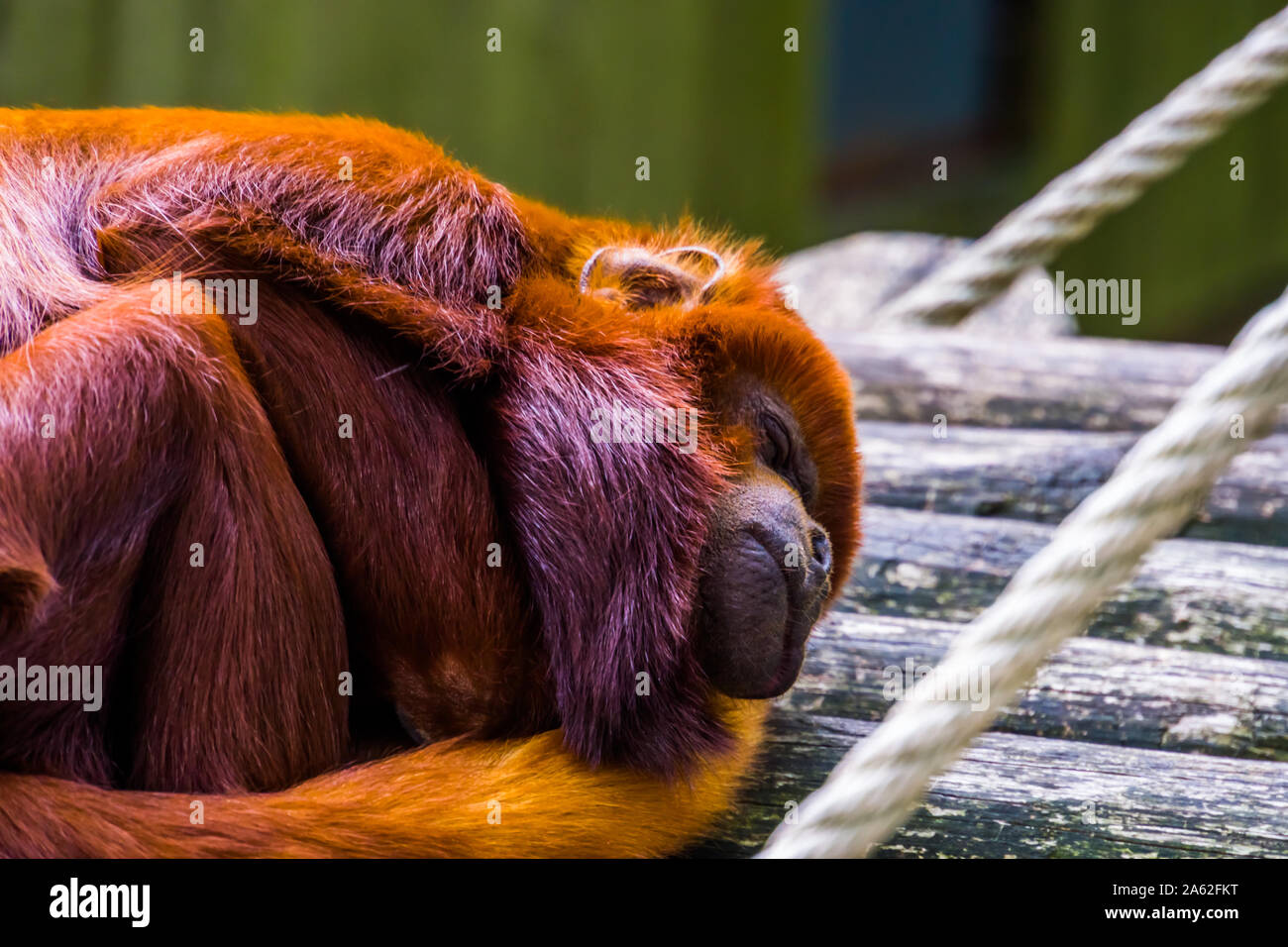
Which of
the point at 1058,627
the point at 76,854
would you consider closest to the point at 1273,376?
the point at 1058,627

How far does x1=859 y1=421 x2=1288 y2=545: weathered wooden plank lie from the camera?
3303mm

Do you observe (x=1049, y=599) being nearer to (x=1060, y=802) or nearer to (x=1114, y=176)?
(x=1060, y=802)

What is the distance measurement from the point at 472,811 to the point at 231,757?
363 millimetres

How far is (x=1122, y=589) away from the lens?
2.96m

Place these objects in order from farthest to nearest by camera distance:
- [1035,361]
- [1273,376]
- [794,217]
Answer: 1. [794,217]
2. [1035,361]
3. [1273,376]

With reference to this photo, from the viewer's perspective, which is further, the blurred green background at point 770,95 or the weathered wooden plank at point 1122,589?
the blurred green background at point 770,95

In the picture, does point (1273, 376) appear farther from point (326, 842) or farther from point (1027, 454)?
point (326, 842)

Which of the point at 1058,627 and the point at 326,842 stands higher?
the point at 1058,627

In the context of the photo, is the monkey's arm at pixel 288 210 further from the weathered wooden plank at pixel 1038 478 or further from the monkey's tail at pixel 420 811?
the weathered wooden plank at pixel 1038 478

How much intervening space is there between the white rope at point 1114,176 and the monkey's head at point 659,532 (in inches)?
81.1

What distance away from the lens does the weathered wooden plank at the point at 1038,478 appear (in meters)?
3.30

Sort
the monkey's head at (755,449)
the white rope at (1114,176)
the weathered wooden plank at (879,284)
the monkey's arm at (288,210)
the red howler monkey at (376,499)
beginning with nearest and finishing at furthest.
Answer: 1. the red howler monkey at (376,499)
2. the monkey's arm at (288,210)
3. the monkey's head at (755,449)
4. the white rope at (1114,176)
5. the weathered wooden plank at (879,284)

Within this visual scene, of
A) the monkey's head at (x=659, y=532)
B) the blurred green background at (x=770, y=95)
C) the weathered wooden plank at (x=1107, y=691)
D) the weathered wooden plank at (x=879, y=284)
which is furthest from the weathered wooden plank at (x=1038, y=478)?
the blurred green background at (x=770, y=95)

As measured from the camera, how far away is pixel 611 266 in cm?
248
